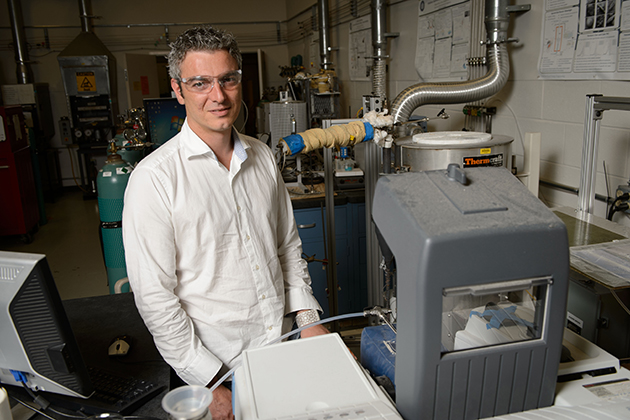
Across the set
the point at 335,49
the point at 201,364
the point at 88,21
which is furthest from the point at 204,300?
the point at 88,21

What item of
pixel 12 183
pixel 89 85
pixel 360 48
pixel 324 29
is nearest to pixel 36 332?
pixel 360 48

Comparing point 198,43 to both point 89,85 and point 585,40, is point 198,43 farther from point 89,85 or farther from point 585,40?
point 89,85

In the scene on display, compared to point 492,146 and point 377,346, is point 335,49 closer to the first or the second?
point 492,146

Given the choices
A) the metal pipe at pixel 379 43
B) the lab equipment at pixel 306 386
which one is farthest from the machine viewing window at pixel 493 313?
the metal pipe at pixel 379 43

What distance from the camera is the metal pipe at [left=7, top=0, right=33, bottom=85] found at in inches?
225

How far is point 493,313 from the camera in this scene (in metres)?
0.74

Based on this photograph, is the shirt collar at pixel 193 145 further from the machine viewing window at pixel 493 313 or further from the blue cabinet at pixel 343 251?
the blue cabinet at pixel 343 251

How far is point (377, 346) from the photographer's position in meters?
0.83

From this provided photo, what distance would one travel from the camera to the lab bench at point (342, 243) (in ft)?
8.46

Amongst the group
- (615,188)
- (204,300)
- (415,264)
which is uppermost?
(415,264)

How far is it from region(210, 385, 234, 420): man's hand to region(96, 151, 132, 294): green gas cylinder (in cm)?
153

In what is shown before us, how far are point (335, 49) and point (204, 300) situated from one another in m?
4.14

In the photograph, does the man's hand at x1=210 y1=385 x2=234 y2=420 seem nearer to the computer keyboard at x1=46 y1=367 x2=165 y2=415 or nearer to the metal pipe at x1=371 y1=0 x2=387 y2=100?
the computer keyboard at x1=46 y1=367 x2=165 y2=415

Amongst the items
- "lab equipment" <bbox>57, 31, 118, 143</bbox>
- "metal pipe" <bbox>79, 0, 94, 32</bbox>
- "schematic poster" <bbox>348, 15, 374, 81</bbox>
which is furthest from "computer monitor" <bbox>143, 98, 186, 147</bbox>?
"metal pipe" <bbox>79, 0, 94, 32</bbox>
